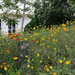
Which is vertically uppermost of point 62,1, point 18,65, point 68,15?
point 62,1

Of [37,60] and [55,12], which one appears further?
[55,12]

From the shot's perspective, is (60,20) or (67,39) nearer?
(67,39)

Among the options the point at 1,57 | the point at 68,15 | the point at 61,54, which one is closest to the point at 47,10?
the point at 68,15

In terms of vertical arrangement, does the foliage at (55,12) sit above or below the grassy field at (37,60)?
above

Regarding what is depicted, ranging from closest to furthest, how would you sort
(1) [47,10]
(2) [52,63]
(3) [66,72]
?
(3) [66,72]
(2) [52,63]
(1) [47,10]

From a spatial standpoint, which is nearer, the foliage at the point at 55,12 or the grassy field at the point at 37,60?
the grassy field at the point at 37,60

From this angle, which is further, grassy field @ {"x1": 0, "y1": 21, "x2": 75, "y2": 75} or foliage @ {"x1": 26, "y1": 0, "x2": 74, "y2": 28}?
foliage @ {"x1": 26, "y1": 0, "x2": 74, "y2": 28}

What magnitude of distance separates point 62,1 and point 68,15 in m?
0.98

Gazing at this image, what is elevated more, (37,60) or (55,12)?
(55,12)

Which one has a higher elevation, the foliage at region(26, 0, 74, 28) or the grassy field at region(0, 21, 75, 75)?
the foliage at region(26, 0, 74, 28)

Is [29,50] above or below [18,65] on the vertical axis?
above

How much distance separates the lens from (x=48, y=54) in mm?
3082

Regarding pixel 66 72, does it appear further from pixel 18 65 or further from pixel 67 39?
pixel 67 39

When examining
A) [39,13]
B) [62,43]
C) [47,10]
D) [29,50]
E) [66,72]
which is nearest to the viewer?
[66,72]
